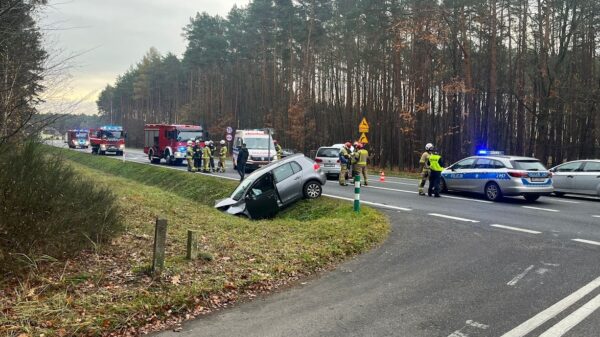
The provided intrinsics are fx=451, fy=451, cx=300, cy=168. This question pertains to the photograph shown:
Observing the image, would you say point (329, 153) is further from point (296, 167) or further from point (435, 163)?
point (296, 167)

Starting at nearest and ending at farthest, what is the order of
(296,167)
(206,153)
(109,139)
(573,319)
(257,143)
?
(573,319), (296,167), (206,153), (257,143), (109,139)

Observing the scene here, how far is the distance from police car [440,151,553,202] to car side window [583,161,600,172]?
2405mm

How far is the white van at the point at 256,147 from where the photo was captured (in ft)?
83.1

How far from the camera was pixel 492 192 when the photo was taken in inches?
568

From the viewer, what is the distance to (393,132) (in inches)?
1391

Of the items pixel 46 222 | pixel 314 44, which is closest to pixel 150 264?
pixel 46 222

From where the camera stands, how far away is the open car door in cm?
1277

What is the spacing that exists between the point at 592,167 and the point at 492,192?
4.07 m

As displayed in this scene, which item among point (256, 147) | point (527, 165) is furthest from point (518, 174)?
point (256, 147)

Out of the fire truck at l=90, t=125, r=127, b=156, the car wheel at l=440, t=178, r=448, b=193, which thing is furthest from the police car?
the fire truck at l=90, t=125, r=127, b=156

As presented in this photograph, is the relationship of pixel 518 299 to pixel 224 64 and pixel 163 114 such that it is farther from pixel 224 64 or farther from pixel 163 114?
pixel 163 114

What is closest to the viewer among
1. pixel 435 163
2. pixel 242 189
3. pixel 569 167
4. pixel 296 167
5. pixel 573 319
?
pixel 573 319

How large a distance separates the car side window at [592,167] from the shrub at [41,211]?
50.2 ft

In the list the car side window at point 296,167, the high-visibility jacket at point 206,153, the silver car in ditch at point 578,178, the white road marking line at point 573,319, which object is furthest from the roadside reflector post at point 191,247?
the high-visibility jacket at point 206,153
